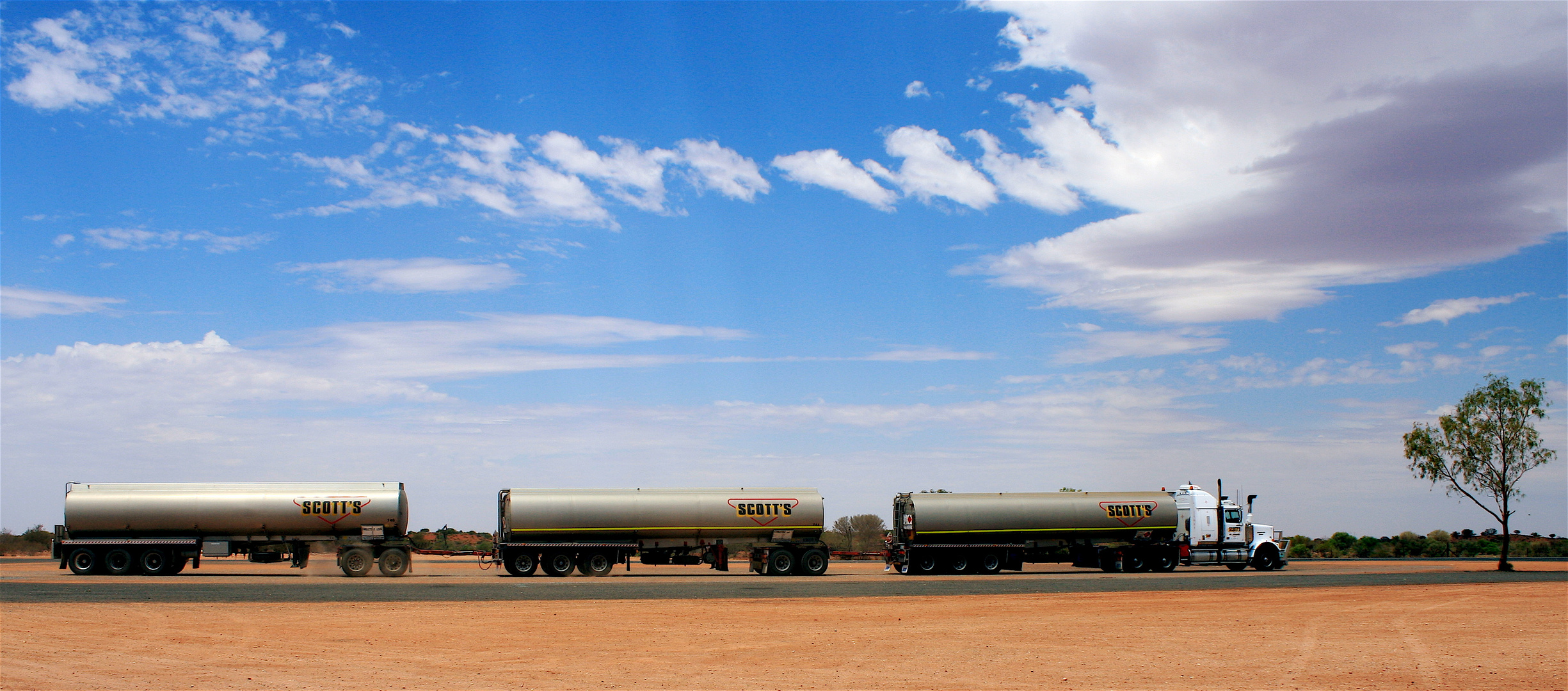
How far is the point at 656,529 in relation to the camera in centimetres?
3838

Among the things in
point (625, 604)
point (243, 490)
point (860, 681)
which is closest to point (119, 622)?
point (625, 604)

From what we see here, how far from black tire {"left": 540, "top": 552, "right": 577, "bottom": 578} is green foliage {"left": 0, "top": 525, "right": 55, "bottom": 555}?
47830 millimetres

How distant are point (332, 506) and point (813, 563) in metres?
17.9

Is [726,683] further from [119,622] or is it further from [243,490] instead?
[243,490]

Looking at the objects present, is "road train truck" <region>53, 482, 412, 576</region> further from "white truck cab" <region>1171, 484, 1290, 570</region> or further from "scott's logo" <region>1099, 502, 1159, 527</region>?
"white truck cab" <region>1171, 484, 1290, 570</region>

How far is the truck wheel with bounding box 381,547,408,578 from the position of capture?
37094 mm

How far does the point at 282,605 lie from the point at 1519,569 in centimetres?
4750

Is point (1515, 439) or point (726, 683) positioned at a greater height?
point (1515, 439)

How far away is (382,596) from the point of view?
25797mm

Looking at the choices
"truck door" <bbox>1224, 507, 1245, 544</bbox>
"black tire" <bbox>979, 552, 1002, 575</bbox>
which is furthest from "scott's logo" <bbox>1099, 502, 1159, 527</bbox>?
"black tire" <bbox>979, 552, 1002, 575</bbox>

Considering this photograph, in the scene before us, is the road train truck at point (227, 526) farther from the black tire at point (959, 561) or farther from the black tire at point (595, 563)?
the black tire at point (959, 561)

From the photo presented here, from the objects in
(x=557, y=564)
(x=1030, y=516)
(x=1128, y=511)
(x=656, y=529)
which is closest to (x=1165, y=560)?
(x=1128, y=511)

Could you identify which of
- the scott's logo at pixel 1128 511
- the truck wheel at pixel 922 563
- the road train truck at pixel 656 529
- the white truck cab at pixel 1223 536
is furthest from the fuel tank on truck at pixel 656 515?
the white truck cab at pixel 1223 536

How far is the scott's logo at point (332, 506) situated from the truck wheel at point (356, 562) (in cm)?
132
